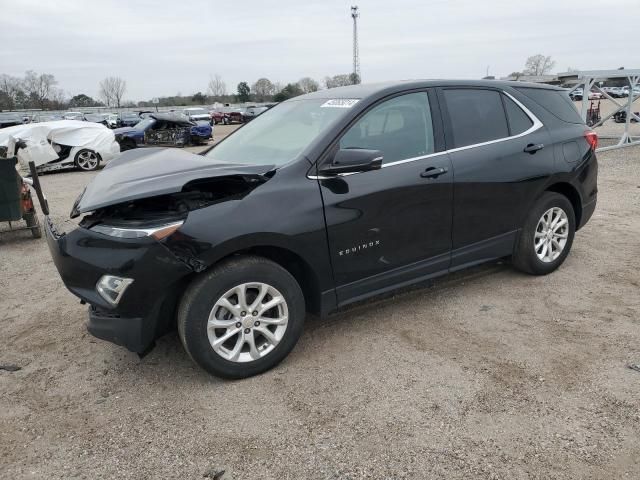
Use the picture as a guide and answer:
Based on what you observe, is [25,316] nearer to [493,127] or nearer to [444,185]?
[444,185]

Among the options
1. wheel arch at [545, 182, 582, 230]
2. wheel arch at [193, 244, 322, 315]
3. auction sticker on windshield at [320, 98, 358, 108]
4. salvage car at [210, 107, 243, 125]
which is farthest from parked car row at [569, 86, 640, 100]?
salvage car at [210, 107, 243, 125]

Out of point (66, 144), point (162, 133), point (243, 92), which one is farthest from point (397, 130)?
point (243, 92)

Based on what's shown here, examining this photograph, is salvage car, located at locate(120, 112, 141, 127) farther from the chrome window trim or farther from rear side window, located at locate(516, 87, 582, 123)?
the chrome window trim

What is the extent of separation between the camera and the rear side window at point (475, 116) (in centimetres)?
392

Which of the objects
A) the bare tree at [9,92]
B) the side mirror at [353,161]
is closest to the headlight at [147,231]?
the side mirror at [353,161]

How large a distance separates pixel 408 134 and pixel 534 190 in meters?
1.36

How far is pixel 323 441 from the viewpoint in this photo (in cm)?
262

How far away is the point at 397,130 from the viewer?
12.0 feet

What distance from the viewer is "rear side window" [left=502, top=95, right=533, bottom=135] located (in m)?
4.27

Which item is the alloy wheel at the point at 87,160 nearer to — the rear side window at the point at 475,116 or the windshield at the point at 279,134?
the windshield at the point at 279,134

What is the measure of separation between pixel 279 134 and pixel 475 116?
5.20 feet

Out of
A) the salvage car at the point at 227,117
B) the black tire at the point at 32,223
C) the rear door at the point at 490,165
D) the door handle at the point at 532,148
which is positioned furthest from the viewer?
the salvage car at the point at 227,117

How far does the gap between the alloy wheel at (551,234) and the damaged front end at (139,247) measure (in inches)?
104

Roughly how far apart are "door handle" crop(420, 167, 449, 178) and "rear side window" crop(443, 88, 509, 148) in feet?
0.96
